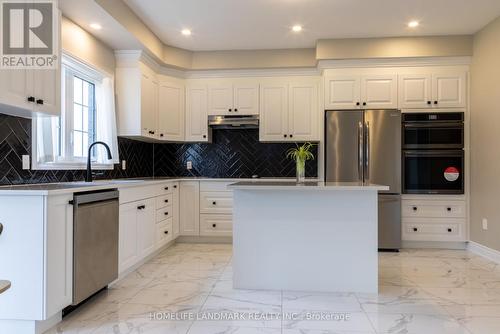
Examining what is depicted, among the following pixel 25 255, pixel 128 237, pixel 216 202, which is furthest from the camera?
pixel 216 202

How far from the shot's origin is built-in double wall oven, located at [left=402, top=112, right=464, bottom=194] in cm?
430

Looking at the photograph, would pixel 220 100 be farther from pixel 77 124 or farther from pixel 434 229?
pixel 434 229

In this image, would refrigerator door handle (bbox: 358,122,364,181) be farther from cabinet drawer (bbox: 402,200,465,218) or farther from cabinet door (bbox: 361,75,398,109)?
cabinet drawer (bbox: 402,200,465,218)

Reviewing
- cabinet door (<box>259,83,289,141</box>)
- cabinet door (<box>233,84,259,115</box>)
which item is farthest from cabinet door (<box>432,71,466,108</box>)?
cabinet door (<box>233,84,259,115</box>)

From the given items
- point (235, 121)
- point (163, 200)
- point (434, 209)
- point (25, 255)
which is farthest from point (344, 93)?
point (25, 255)

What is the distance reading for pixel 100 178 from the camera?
3.78 m

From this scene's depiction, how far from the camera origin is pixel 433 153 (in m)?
4.32

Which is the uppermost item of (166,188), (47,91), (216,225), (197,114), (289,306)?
(197,114)

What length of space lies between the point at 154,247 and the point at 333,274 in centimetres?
203

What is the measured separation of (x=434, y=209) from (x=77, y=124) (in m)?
4.33

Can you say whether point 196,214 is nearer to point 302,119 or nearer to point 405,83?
point 302,119

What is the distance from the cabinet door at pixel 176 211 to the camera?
4516mm

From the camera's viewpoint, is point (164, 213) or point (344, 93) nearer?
point (164, 213)

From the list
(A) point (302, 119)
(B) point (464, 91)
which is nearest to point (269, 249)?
(A) point (302, 119)
